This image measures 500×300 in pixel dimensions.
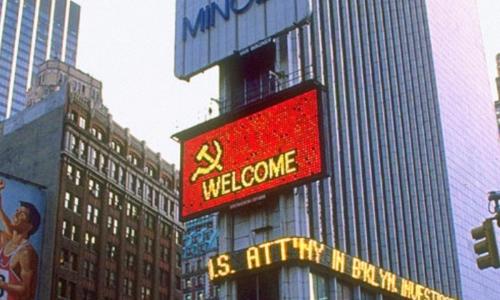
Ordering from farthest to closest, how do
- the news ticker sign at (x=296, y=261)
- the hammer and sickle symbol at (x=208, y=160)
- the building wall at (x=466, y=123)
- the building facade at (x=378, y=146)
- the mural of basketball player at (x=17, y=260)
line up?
the building wall at (x=466, y=123) → the mural of basketball player at (x=17, y=260) → the building facade at (x=378, y=146) → the hammer and sickle symbol at (x=208, y=160) → the news ticker sign at (x=296, y=261)

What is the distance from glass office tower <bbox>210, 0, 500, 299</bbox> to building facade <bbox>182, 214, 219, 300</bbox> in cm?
6071

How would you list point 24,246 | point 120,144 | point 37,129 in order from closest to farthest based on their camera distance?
point 24,246 < point 37,129 < point 120,144

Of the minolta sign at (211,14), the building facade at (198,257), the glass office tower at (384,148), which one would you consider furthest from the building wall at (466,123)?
the building facade at (198,257)

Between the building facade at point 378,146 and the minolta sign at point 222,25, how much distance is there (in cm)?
22

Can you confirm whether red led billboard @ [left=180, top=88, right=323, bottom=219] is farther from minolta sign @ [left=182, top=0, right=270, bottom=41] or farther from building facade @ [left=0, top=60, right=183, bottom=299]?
building facade @ [left=0, top=60, right=183, bottom=299]

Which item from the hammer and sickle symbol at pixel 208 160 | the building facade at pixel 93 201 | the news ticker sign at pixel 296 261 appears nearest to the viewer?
the news ticker sign at pixel 296 261

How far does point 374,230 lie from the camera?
75562 mm

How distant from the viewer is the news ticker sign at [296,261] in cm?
5166

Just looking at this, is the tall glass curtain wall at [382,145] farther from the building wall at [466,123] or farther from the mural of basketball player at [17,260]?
the mural of basketball player at [17,260]

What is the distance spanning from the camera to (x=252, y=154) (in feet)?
172

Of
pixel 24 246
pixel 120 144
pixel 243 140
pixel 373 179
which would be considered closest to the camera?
pixel 243 140

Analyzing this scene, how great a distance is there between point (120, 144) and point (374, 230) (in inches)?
1897

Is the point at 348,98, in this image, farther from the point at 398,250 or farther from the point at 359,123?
the point at 398,250

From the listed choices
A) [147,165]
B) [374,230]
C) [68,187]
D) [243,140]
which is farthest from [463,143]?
[243,140]
